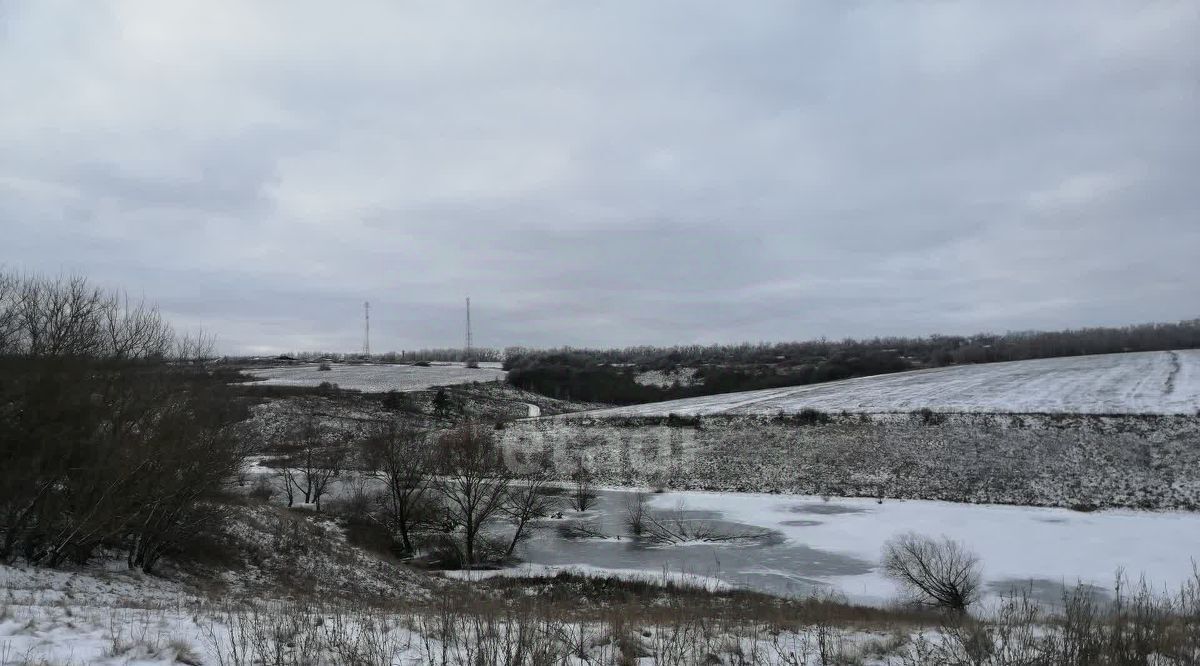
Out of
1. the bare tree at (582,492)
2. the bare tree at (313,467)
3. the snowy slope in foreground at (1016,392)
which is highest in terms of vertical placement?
the snowy slope in foreground at (1016,392)

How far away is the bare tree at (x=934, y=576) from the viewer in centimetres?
2061

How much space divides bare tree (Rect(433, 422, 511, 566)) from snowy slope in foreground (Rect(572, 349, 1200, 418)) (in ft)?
105

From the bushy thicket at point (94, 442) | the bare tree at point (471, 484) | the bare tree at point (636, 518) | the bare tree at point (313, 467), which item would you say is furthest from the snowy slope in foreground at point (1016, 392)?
the bushy thicket at point (94, 442)

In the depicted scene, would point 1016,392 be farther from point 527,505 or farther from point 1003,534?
point 527,505

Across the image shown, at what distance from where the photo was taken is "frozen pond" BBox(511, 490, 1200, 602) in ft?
81.5

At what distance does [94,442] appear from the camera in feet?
54.0

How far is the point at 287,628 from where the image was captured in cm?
830

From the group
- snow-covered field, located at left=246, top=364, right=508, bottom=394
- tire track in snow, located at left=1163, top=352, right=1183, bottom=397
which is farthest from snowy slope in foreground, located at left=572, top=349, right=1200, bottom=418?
snow-covered field, located at left=246, top=364, right=508, bottom=394

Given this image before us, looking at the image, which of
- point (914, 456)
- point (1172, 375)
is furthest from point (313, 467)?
point (1172, 375)

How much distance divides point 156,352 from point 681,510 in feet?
90.5

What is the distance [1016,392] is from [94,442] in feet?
219

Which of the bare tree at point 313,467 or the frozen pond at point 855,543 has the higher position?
the bare tree at point 313,467

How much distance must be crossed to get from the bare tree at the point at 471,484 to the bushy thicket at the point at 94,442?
11571 mm

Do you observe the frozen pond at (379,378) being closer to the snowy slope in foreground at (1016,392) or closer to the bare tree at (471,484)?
the snowy slope in foreground at (1016,392)
